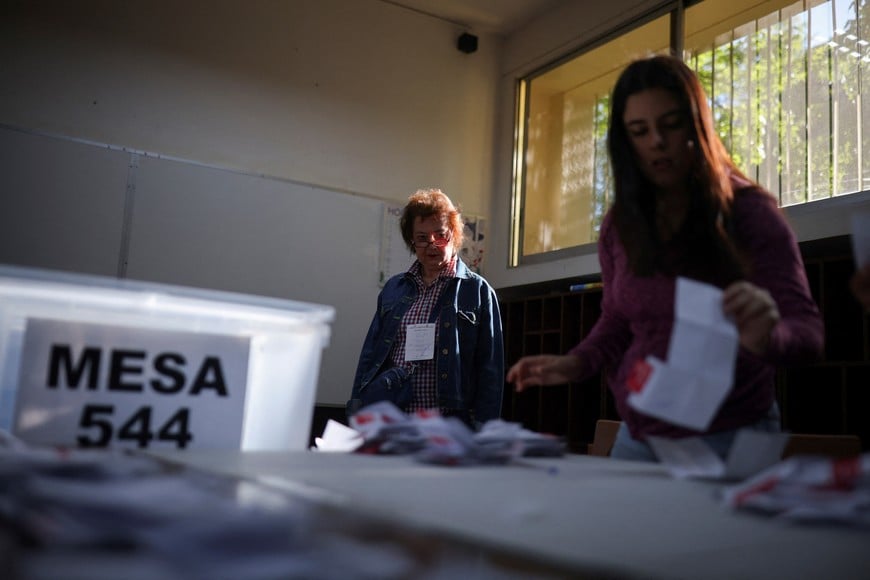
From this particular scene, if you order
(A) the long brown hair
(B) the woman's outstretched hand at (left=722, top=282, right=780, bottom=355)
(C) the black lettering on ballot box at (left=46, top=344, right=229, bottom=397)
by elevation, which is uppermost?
→ (A) the long brown hair

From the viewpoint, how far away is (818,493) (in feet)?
1.67

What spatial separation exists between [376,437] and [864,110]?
288cm

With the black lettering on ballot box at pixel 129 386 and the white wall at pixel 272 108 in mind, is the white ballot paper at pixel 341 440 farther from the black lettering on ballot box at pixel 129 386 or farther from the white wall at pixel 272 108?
the white wall at pixel 272 108

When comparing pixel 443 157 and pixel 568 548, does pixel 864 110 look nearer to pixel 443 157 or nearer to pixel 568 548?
pixel 443 157

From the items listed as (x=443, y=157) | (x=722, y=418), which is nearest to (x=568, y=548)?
(x=722, y=418)

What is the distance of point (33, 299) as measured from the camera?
2.98 feet

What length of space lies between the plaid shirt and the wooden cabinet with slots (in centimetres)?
126

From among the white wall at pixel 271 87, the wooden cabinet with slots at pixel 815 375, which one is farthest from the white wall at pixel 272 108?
the wooden cabinet with slots at pixel 815 375

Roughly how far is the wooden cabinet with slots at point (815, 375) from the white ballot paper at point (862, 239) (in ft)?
6.50

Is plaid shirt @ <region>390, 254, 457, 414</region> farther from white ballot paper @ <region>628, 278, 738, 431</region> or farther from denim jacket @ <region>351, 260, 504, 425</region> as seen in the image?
white ballot paper @ <region>628, 278, 738, 431</region>

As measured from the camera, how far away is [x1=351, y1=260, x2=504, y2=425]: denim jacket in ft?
8.03

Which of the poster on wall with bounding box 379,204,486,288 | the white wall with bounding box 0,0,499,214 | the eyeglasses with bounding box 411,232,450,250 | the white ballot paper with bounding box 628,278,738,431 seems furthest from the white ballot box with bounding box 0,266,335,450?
the poster on wall with bounding box 379,204,486,288

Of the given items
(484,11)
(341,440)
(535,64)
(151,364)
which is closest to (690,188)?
(341,440)

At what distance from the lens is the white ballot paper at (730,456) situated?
2.42 ft
